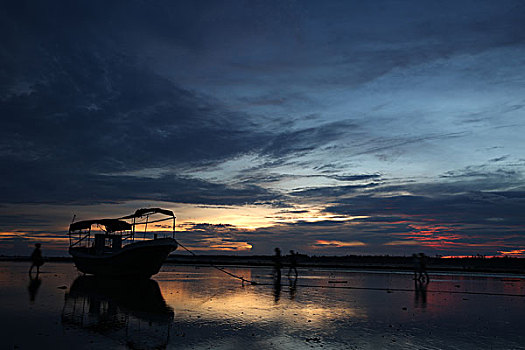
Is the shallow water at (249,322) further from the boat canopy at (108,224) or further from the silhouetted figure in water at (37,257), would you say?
the boat canopy at (108,224)

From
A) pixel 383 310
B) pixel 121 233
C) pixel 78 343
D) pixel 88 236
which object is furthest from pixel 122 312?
pixel 88 236

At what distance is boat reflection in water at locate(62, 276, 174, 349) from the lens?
10422 millimetres

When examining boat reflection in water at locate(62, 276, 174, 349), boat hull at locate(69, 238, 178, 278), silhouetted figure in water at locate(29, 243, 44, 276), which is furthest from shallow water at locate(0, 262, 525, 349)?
silhouetted figure in water at locate(29, 243, 44, 276)

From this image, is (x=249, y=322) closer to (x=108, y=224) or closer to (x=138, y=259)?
(x=138, y=259)

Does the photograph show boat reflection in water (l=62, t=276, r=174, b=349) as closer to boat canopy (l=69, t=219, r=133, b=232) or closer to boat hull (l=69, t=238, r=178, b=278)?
boat hull (l=69, t=238, r=178, b=278)

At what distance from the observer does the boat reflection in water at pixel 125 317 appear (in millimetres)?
10422

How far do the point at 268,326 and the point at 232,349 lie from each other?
301 centimetres

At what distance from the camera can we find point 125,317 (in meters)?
13.5

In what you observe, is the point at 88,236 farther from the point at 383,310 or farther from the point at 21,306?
the point at 383,310

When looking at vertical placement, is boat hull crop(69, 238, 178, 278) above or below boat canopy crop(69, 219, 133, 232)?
below

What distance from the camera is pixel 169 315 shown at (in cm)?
1398

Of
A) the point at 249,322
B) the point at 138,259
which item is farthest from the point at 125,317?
the point at 138,259

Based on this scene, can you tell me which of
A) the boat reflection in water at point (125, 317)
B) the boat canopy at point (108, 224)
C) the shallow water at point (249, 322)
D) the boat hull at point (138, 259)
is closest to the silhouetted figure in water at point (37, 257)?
the boat canopy at point (108, 224)

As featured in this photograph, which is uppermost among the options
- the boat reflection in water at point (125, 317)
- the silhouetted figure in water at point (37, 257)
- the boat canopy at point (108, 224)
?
the boat canopy at point (108, 224)
